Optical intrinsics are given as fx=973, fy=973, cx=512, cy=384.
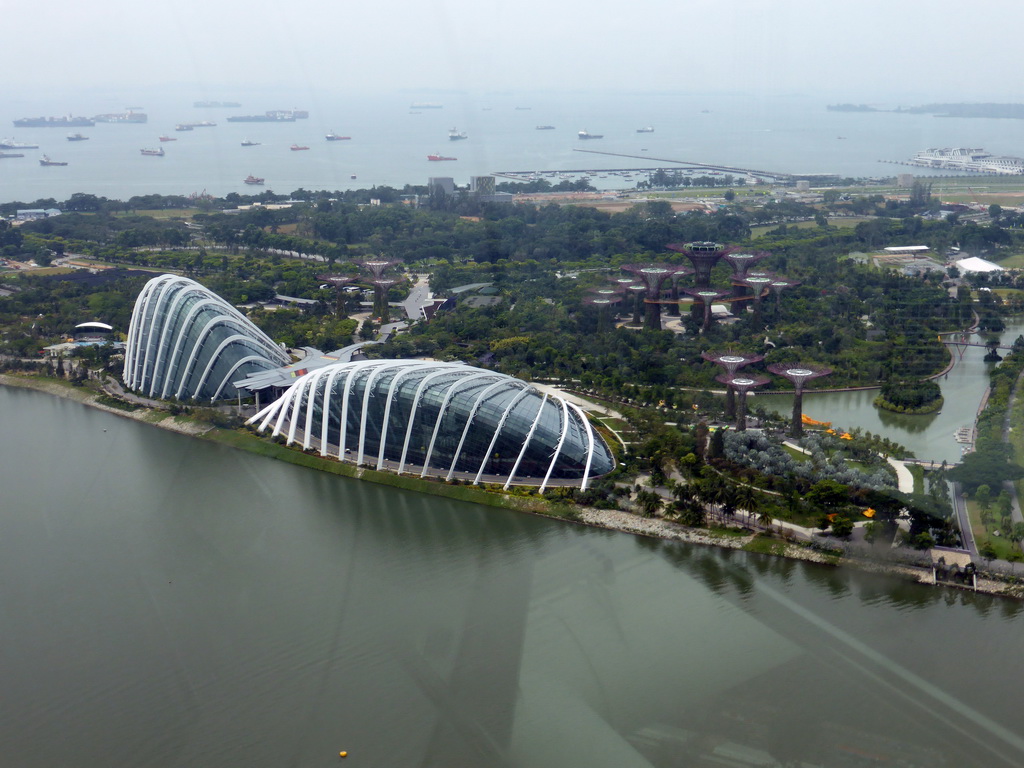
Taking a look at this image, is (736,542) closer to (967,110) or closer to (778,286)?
(778,286)

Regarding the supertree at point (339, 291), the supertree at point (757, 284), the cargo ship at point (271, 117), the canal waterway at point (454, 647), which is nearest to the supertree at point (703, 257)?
the supertree at point (757, 284)

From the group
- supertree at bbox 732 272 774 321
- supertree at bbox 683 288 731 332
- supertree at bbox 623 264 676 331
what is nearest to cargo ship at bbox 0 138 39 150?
supertree at bbox 623 264 676 331

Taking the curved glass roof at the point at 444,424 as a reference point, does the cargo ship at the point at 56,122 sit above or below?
above

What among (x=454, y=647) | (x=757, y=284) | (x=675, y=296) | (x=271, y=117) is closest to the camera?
(x=454, y=647)

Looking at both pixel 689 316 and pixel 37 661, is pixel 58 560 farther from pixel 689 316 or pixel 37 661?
pixel 689 316

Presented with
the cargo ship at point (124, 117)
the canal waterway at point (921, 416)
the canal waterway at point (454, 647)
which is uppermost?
the cargo ship at point (124, 117)

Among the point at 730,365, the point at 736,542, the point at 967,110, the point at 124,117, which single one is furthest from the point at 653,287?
the point at 124,117

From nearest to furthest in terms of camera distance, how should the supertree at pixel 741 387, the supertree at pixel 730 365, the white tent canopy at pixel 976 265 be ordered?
the supertree at pixel 741 387
the supertree at pixel 730 365
the white tent canopy at pixel 976 265

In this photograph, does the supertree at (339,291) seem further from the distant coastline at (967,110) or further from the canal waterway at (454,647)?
the distant coastline at (967,110)
